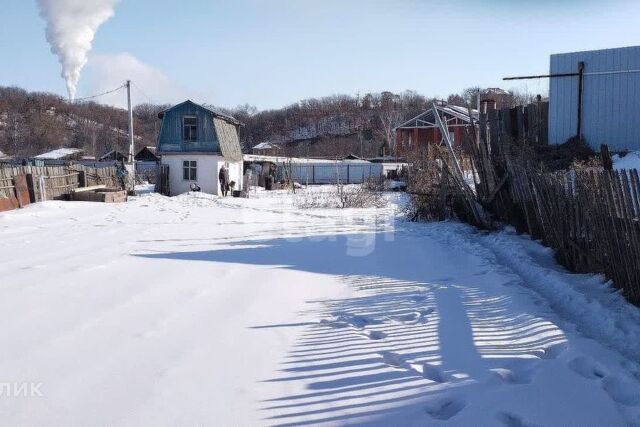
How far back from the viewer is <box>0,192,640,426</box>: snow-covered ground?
3.28m

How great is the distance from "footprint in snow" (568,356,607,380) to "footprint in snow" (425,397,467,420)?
3.52 feet

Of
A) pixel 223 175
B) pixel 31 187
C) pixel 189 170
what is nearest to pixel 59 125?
pixel 189 170

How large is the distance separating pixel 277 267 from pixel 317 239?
10.4 feet

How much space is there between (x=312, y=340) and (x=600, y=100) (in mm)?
13121

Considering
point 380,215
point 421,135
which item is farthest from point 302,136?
point 380,215

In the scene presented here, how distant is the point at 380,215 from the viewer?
16.6m

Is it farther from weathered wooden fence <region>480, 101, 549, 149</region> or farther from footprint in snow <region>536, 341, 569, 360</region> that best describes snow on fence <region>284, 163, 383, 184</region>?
footprint in snow <region>536, 341, 569, 360</region>

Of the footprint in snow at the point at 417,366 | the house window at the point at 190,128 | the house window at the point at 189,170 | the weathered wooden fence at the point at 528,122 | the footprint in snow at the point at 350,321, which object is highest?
the house window at the point at 190,128

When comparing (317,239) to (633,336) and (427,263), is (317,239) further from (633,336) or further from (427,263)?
(633,336)

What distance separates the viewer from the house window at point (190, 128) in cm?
2850

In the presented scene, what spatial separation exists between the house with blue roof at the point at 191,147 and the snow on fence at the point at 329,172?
64.4 feet

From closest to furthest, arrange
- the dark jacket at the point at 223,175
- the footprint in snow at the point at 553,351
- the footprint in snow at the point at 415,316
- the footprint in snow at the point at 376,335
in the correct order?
the footprint in snow at the point at 553,351
the footprint in snow at the point at 376,335
the footprint in snow at the point at 415,316
the dark jacket at the point at 223,175

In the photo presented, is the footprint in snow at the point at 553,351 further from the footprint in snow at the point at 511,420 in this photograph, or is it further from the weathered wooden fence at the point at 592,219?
the weathered wooden fence at the point at 592,219

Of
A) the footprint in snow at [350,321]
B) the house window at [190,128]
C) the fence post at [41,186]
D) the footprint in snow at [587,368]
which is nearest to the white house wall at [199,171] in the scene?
the house window at [190,128]
